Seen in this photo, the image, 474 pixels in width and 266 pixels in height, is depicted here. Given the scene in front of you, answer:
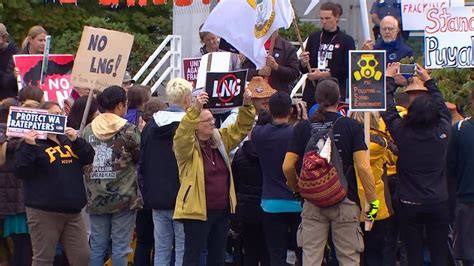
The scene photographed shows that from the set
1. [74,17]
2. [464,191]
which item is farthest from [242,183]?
[74,17]

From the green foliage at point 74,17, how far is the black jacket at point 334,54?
8.45 m

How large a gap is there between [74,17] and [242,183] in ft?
43.3

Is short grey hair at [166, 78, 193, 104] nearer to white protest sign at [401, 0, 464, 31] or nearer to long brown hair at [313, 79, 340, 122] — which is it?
long brown hair at [313, 79, 340, 122]

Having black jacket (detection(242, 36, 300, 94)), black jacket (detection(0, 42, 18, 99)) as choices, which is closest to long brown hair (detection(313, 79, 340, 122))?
black jacket (detection(242, 36, 300, 94))

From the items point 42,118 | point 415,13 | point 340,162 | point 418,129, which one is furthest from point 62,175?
point 415,13

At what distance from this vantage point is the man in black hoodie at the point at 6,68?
1439 cm

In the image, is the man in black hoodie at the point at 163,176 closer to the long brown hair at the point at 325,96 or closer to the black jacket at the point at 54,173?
the black jacket at the point at 54,173

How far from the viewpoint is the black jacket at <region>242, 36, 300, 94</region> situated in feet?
45.6

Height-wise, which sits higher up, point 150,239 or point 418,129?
point 418,129

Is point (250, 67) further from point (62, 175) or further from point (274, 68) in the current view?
point (62, 175)

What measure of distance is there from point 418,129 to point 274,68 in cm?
245

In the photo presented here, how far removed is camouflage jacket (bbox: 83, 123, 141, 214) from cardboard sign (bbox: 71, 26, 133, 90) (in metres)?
0.71

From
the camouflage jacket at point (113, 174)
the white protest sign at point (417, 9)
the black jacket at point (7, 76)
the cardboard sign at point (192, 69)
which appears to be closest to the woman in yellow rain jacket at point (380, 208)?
the camouflage jacket at point (113, 174)

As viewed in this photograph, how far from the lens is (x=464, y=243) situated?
11.8 m
